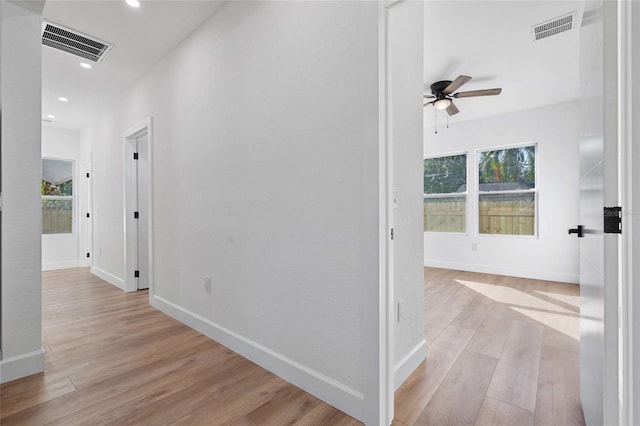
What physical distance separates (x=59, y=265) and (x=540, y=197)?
8423 millimetres

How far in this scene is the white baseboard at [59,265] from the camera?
212 inches

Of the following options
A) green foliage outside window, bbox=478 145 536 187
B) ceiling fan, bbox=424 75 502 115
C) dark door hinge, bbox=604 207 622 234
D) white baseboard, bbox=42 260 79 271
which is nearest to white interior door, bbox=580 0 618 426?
dark door hinge, bbox=604 207 622 234

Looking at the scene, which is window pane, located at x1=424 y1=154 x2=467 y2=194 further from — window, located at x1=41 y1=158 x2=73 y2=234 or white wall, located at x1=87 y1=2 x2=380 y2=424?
window, located at x1=41 y1=158 x2=73 y2=234

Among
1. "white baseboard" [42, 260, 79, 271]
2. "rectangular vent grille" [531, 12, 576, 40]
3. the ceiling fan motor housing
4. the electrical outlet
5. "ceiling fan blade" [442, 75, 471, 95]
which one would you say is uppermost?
"rectangular vent grille" [531, 12, 576, 40]

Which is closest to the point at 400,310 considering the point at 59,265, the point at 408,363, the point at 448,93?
the point at 408,363

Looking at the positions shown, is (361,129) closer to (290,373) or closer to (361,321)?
(361,321)

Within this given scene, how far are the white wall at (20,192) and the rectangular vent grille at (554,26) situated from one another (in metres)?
3.83

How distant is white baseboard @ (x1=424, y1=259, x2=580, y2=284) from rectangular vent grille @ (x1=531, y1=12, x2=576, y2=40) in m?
3.38

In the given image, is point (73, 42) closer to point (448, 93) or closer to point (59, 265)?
point (448, 93)

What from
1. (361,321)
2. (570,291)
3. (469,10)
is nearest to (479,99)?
(469,10)

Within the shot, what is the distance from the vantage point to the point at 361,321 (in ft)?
4.83

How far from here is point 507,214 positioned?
4.85 metres

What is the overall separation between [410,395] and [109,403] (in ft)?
5.41

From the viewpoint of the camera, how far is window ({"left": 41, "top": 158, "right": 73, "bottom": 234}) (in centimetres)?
546
